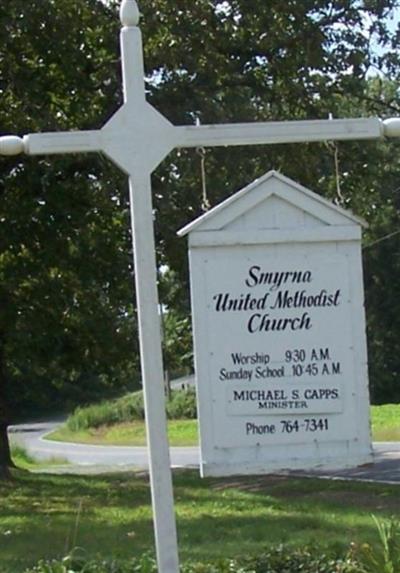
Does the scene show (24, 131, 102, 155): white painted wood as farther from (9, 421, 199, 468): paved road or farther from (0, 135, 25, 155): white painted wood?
(9, 421, 199, 468): paved road

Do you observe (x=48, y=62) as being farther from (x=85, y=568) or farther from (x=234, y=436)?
(x=234, y=436)

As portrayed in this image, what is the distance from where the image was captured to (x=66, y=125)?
1666 centimetres

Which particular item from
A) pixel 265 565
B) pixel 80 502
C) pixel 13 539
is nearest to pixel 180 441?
pixel 80 502

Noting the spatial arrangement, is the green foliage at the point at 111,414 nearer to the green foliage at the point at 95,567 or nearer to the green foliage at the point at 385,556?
the green foliage at the point at 95,567

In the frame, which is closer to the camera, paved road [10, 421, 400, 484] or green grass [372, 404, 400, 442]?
paved road [10, 421, 400, 484]

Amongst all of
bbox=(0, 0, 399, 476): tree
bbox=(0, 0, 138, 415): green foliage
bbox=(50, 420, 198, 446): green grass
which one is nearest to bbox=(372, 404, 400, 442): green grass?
bbox=(50, 420, 198, 446): green grass

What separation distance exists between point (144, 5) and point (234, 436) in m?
10.8

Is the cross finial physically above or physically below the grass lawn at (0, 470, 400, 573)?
above

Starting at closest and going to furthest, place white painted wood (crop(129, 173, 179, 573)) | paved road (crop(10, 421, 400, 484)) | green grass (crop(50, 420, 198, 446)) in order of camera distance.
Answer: white painted wood (crop(129, 173, 179, 573)), paved road (crop(10, 421, 400, 484)), green grass (crop(50, 420, 198, 446))

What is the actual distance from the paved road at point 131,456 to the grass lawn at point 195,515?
4.52 feet

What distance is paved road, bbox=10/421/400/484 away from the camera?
2113cm

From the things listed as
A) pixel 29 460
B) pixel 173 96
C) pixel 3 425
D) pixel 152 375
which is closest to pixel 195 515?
pixel 173 96

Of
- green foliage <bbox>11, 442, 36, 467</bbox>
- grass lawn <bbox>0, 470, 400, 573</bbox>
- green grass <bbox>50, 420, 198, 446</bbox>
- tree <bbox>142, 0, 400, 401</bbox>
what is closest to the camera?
grass lawn <bbox>0, 470, 400, 573</bbox>

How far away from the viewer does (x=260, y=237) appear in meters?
5.66
